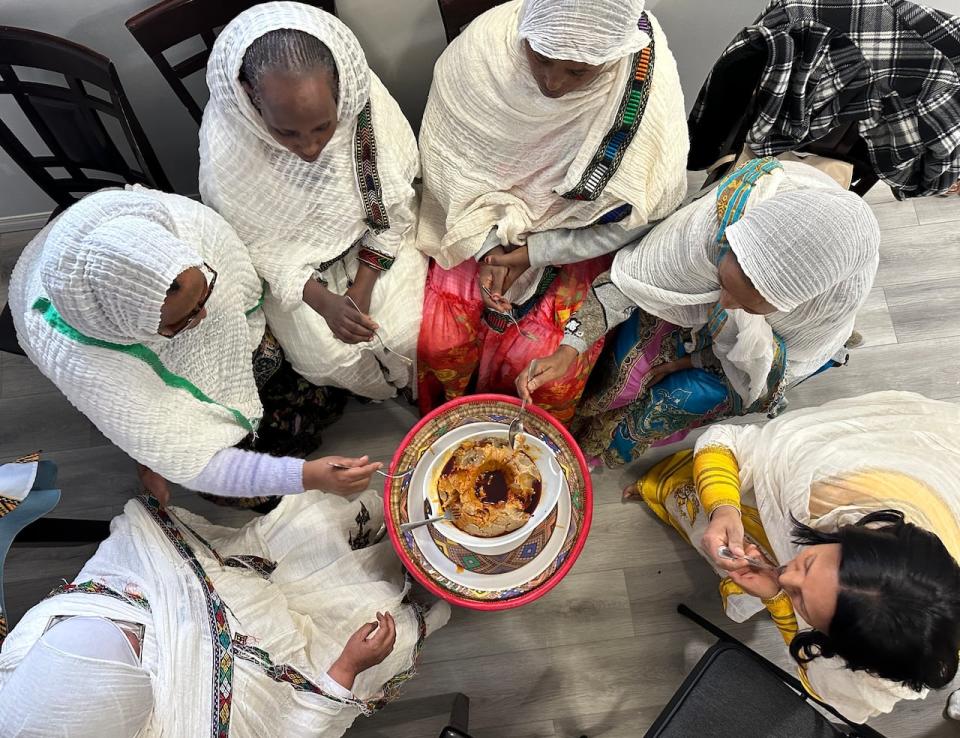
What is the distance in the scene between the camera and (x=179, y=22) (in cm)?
130

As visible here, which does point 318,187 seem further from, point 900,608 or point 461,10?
point 900,608

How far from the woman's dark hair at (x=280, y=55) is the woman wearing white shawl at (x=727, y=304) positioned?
0.73m

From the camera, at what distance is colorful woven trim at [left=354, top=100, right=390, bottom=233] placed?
4.05 ft

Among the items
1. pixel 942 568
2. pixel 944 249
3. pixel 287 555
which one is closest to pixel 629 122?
pixel 942 568

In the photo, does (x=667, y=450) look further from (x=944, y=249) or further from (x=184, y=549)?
(x=184, y=549)

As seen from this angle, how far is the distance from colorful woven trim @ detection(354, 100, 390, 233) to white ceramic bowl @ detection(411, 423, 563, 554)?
497 millimetres

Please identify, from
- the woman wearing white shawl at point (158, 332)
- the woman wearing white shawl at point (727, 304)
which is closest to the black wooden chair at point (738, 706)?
the woman wearing white shawl at point (727, 304)

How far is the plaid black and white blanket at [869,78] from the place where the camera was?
1204 millimetres

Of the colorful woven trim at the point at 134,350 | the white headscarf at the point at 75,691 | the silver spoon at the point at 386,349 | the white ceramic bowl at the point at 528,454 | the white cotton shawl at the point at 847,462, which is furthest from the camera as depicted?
the silver spoon at the point at 386,349

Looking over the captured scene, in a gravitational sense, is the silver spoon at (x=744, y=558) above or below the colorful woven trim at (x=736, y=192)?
below

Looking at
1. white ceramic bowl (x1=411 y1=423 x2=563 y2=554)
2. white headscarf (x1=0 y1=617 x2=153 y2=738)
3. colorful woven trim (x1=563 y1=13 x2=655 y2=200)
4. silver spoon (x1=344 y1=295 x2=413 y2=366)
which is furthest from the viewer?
silver spoon (x1=344 y1=295 x2=413 y2=366)

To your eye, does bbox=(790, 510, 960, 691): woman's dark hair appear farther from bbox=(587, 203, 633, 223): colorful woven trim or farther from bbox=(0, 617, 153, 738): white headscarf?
bbox=(0, 617, 153, 738): white headscarf

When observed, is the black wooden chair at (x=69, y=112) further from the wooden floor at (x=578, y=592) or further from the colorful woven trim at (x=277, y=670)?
the colorful woven trim at (x=277, y=670)

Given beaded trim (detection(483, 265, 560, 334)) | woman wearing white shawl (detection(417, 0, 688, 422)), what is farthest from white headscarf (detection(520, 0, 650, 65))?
beaded trim (detection(483, 265, 560, 334))
